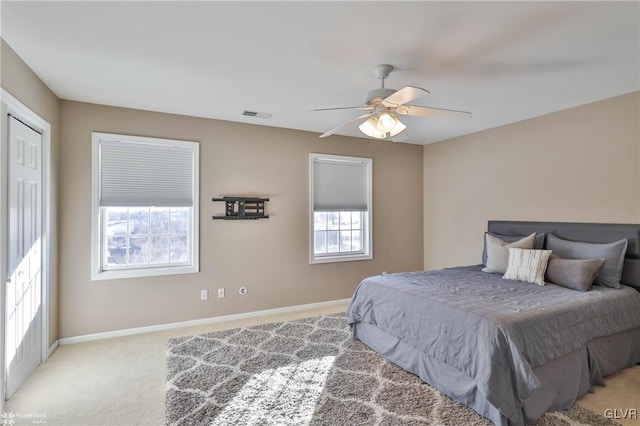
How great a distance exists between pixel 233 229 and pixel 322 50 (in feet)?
8.52

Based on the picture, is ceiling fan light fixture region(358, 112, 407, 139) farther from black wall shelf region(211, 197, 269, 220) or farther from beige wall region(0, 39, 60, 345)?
beige wall region(0, 39, 60, 345)

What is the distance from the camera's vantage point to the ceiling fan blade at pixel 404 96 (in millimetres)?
2135

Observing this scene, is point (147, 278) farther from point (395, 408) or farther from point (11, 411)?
point (395, 408)

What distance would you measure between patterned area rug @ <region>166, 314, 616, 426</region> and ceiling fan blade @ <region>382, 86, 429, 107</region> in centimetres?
216

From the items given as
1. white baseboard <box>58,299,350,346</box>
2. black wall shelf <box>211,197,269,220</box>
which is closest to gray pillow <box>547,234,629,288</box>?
white baseboard <box>58,299,350,346</box>

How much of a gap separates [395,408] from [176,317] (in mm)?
2795

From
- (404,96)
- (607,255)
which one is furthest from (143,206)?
(607,255)

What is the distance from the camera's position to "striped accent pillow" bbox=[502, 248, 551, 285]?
3.28 meters

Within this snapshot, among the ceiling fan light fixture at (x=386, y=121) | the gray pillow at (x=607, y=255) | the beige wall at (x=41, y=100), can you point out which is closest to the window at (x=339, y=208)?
the ceiling fan light fixture at (x=386, y=121)

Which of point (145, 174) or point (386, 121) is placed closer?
point (386, 121)

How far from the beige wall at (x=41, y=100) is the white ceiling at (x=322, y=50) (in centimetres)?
9

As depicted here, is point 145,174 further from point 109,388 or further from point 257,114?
point 109,388

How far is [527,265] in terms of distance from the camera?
3361 millimetres

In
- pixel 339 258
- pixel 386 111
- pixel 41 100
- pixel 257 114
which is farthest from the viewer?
pixel 339 258
